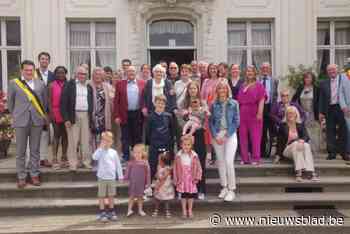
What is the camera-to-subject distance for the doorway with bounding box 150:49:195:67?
11961 millimetres

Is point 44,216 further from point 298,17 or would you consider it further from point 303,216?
point 298,17

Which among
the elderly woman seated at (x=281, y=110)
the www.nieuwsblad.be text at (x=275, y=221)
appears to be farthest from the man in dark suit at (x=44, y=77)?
the elderly woman seated at (x=281, y=110)

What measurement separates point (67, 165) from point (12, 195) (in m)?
1.01

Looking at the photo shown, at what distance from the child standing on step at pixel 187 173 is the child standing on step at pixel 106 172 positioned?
833mm

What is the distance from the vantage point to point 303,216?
6539 mm

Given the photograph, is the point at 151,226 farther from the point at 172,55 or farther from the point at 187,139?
the point at 172,55

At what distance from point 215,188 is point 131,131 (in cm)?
173

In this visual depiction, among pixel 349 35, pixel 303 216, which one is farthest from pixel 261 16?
pixel 303 216

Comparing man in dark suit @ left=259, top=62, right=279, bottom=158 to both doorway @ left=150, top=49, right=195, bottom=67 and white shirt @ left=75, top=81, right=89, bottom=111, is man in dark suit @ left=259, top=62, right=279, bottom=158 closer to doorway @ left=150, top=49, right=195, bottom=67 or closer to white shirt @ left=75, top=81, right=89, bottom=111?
white shirt @ left=75, top=81, right=89, bottom=111

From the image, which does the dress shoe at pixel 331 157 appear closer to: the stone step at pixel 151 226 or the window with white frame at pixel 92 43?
the stone step at pixel 151 226

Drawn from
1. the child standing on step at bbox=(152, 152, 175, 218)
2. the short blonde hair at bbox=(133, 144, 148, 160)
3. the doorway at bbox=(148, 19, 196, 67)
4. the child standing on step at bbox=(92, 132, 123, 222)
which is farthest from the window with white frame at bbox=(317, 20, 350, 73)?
the child standing on step at bbox=(92, 132, 123, 222)

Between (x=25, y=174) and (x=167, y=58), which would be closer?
(x=25, y=174)

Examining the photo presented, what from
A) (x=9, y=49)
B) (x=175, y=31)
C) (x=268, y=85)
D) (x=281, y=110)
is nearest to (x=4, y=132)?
(x=9, y=49)

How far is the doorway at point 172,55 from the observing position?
1196 cm
